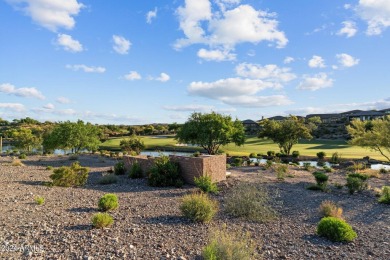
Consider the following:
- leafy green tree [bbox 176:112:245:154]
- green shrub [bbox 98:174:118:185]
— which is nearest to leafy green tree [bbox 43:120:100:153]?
leafy green tree [bbox 176:112:245:154]

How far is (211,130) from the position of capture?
29016 millimetres

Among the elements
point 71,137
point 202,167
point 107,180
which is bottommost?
point 107,180

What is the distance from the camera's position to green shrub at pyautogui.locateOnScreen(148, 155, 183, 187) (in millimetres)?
15383

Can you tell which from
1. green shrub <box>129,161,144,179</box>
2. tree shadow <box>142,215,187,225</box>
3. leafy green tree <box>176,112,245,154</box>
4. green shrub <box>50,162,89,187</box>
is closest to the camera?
tree shadow <box>142,215,187,225</box>

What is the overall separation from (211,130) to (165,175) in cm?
1391

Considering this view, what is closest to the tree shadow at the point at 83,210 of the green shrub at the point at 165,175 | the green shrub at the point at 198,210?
the green shrub at the point at 198,210

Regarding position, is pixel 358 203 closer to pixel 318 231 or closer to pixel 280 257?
pixel 318 231

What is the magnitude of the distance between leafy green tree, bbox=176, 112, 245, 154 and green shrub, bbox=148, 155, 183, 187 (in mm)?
13173

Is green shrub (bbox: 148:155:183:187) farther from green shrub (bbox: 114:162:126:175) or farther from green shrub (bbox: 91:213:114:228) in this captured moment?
green shrub (bbox: 91:213:114:228)

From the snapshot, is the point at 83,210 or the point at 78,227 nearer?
the point at 78,227

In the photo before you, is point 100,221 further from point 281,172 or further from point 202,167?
point 281,172

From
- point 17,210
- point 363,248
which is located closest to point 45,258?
point 17,210

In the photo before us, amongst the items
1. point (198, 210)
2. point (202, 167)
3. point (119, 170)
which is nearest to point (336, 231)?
point (198, 210)

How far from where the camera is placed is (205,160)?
15305 mm
